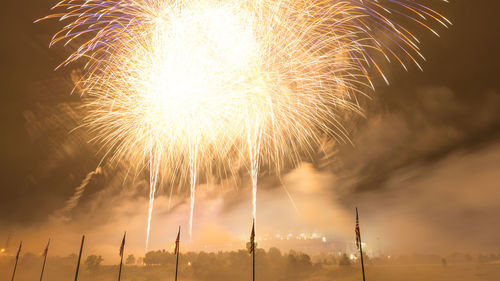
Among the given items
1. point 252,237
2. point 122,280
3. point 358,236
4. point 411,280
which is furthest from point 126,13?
point 122,280

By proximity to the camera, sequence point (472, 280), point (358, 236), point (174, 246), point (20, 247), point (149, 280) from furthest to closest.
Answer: point (149, 280)
point (472, 280)
point (20, 247)
point (174, 246)
point (358, 236)

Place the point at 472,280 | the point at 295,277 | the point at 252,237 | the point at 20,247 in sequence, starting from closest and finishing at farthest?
the point at 252,237, the point at 20,247, the point at 472,280, the point at 295,277

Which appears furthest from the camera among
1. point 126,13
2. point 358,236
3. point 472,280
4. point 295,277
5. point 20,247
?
point 295,277

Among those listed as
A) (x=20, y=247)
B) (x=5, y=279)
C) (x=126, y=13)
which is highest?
(x=126, y=13)

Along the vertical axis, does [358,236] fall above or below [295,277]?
above

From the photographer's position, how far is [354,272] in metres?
170

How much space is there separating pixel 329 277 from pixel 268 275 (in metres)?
47.3

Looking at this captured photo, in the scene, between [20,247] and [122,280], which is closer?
[20,247]

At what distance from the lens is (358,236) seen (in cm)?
2689

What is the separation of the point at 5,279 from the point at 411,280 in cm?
24372

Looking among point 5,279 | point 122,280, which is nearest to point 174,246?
point 122,280

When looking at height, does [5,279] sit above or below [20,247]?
below

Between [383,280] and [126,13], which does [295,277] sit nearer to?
[383,280]

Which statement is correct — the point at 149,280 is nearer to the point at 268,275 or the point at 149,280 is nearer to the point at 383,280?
the point at 268,275
